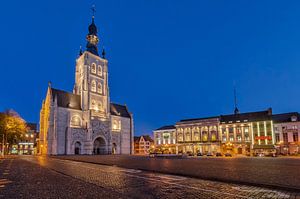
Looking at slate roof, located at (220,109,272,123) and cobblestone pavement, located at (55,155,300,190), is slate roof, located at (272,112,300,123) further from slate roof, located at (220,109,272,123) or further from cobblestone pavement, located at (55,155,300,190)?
cobblestone pavement, located at (55,155,300,190)

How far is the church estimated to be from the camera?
219 feet

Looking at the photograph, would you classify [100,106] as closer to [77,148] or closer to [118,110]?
[118,110]

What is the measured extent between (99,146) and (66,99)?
20.7m

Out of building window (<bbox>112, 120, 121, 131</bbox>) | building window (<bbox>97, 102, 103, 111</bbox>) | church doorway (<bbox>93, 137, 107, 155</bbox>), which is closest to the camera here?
church doorway (<bbox>93, 137, 107, 155</bbox>)

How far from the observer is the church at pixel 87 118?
6675 centimetres

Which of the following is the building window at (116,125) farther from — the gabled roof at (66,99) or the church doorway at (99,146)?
the gabled roof at (66,99)

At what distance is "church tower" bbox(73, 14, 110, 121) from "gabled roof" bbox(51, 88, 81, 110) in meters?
1.98

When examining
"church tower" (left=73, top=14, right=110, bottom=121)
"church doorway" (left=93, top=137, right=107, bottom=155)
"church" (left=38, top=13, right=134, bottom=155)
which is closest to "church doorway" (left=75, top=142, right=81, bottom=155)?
"church" (left=38, top=13, right=134, bottom=155)

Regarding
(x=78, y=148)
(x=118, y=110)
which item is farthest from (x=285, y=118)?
(x=78, y=148)

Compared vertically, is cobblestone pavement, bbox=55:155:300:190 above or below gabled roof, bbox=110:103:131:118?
below

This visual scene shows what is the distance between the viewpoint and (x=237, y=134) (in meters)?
75.8

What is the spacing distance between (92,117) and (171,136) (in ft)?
122

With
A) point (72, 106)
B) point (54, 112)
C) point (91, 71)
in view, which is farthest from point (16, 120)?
point (91, 71)

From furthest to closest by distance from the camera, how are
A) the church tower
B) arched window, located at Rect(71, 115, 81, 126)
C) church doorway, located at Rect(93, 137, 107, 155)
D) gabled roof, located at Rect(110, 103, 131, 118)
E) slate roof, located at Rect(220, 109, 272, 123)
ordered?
gabled roof, located at Rect(110, 103, 131, 118) < church doorway, located at Rect(93, 137, 107, 155) < the church tower < slate roof, located at Rect(220, 109, 272, 123) < arched window, located at Rect(71, 115, 81, 126)
